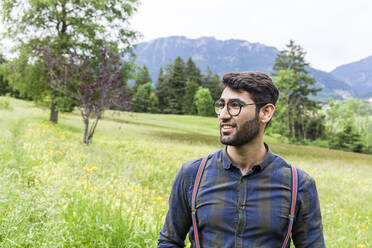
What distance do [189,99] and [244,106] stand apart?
71471 mm

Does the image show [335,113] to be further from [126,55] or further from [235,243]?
[235,243]

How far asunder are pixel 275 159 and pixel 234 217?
0.47 m

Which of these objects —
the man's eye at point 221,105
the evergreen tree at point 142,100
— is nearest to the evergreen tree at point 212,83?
the evergreen tree at point 142,100

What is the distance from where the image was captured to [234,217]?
1743 mm

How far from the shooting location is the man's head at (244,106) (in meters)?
1.80

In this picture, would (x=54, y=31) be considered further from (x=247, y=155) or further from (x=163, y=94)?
(x=163, y=94)

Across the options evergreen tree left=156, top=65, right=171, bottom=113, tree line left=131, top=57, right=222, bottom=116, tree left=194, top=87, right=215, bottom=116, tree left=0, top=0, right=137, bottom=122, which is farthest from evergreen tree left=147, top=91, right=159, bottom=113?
tree left=0, top=0, right=137, bottom=122

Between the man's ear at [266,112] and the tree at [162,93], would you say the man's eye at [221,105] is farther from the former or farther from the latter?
the tree at [162,93]

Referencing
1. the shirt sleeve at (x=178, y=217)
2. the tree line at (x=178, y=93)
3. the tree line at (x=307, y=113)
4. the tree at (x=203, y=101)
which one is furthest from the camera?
the tree line at (x=178, y=93)

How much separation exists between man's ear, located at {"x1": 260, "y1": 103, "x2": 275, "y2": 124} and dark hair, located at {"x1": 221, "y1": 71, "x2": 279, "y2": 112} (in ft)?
0.09

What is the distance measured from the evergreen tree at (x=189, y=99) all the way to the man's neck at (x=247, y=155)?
70.8 m

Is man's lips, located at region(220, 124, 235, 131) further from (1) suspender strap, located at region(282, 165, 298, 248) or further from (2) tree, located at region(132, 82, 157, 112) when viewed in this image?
(2) tree, located at region(132, 82, 157, 112)

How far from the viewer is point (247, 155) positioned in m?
1.87

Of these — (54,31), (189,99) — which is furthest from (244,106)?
(189,99)
